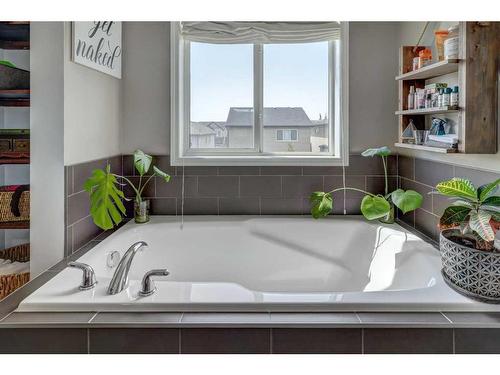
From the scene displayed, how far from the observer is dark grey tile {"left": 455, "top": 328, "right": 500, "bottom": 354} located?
1266 mm

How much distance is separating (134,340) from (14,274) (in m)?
1.14

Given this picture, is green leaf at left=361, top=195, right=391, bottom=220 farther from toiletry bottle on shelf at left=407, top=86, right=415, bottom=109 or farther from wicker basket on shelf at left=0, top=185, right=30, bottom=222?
wicker basket on shelf at left=0, top=185, right=30, bottom=222

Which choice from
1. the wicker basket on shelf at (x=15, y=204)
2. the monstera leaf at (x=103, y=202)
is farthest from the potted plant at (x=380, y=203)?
the wicker basket on shelf at (x=15, y=204)

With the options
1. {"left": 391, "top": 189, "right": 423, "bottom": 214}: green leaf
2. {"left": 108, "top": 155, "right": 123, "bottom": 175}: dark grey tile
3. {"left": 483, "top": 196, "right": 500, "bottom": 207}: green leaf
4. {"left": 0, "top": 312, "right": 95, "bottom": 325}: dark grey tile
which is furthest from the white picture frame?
{"left": 483, "top": 196, "right": 500, "bottom": 207}: green leaf

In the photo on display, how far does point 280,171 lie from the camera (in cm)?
279

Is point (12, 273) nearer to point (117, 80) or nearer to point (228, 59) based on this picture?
point (117, 80)

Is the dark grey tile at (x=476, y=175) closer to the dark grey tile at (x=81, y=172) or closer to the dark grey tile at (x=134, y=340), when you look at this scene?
the dark grey tile at (x=134, y=340)

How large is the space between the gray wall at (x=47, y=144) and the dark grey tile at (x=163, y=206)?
832 mm

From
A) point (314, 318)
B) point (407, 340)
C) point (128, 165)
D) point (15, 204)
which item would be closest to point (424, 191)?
point (407, 340)

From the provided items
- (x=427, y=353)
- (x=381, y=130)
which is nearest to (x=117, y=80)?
(x=381, y=130)

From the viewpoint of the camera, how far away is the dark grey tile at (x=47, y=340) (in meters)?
1.27

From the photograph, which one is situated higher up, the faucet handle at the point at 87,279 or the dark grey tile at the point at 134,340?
the faucet handle at the point at 87,279

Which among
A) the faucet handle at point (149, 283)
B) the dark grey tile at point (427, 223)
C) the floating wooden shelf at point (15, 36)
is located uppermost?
the floating wooden shelf at point (15, 36)

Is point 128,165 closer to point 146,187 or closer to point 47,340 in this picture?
point 146,187
